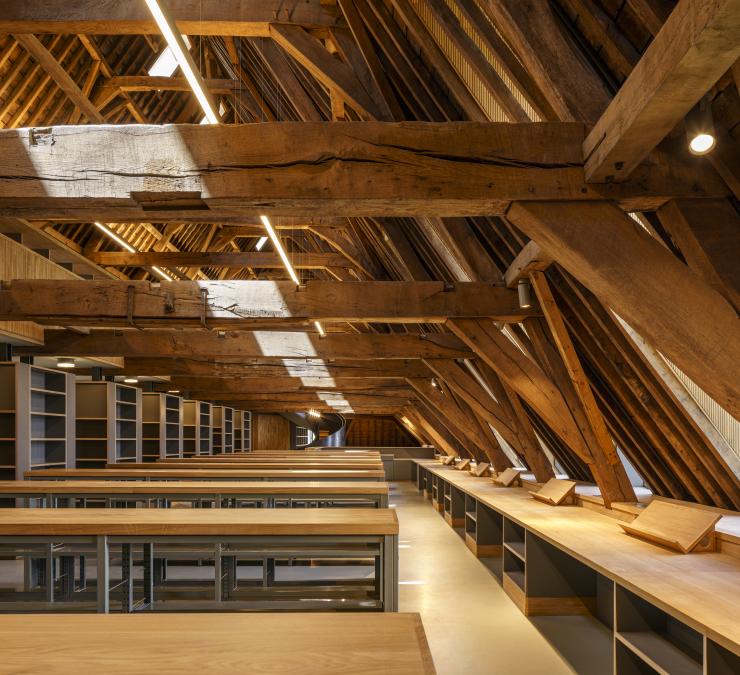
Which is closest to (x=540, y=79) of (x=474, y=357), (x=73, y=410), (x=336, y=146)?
(x=336, y=146)

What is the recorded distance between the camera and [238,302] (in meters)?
6.20

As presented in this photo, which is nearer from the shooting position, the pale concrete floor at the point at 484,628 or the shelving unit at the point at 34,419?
the pale concrete floor at the point at 484,628

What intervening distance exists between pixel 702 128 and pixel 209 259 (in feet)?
31.4

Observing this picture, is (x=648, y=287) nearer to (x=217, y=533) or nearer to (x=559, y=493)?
(x=217, y=533)

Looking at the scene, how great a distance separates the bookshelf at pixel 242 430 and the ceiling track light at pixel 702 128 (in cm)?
2136

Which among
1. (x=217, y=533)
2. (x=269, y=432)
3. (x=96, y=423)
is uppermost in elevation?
(x=217, y=533)

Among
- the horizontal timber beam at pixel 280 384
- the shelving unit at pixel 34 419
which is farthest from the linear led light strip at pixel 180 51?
the horizontal timber beam at pixel 280 384

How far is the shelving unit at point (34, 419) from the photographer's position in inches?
327

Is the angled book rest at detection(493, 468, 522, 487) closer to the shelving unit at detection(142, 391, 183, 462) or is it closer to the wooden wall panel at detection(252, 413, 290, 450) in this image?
the shelving unit at detection(142, 391, 183, 462)

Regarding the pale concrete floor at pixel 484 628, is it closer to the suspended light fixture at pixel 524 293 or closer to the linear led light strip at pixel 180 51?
the suspended light fixture at pixel 524 293

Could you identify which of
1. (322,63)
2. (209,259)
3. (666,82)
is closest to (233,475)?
(322,63)

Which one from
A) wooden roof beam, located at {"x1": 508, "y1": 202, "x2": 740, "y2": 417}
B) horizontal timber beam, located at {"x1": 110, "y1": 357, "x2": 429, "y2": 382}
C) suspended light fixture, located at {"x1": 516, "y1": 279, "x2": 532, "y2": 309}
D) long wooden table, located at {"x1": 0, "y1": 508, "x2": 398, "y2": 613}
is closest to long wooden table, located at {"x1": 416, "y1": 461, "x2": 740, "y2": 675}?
wooden roof beam, located at {"x1": 508, "y1": 202, "x2": 740, "y2": 417}

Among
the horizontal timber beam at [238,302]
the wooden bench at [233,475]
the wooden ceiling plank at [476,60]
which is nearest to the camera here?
the wooden ceiling plank at [476,60]

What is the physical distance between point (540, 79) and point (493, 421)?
19.2 ft
